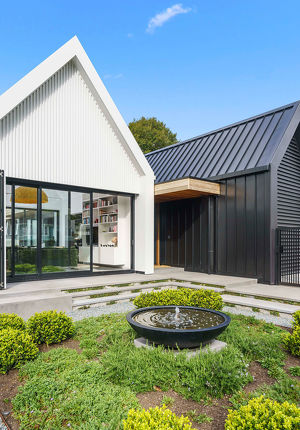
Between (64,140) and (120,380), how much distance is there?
711 centimetres

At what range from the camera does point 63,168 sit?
861 cm

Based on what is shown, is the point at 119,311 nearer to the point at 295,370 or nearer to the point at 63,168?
the point at 295,370

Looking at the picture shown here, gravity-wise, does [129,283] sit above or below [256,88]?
below

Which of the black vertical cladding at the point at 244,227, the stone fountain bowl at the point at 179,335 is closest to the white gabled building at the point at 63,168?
the black vertical cladding at the point at 244,227

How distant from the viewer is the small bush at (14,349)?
11.0 feet

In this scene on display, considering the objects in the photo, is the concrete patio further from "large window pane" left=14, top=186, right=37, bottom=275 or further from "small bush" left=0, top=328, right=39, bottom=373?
"small bush" left=0, top=328, right=39, bottom=373

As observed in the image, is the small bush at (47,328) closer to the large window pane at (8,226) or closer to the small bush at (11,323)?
the small bush at (11,323)

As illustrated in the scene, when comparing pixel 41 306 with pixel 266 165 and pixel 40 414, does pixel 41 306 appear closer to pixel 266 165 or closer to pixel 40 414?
pixel 40 414

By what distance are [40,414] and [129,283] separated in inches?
227

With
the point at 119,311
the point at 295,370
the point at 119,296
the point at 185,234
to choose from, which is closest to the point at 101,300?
the point at 119,296

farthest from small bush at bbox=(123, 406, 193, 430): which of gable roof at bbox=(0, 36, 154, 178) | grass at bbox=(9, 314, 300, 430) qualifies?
gable roof at bbox=(0, 36, 154, 178)

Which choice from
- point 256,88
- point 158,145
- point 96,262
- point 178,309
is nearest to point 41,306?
point 178,309

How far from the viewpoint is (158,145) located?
28594 millimetres

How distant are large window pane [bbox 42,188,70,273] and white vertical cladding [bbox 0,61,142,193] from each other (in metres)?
0.53
